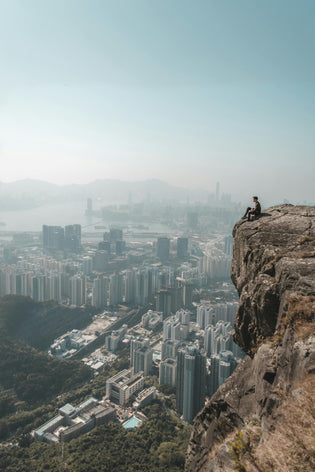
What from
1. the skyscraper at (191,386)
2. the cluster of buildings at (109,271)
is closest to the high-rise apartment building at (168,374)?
the skyscraper at (191,386)

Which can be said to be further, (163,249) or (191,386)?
(163,249)

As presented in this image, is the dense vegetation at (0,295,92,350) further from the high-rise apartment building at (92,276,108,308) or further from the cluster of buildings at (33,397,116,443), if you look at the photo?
the cluster of buildings at (33,397,116,443)

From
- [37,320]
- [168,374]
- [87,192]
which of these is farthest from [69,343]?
[87,192]

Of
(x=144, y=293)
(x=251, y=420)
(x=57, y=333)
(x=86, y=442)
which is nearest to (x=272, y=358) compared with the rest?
(x=251, y=420)

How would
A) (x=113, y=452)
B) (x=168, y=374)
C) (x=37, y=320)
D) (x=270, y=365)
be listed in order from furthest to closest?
(x=37, y=320) → (x=168, y=374) → (x=113, y=452) → (x=270, y=365)

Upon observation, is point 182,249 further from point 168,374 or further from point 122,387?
point 122,387
